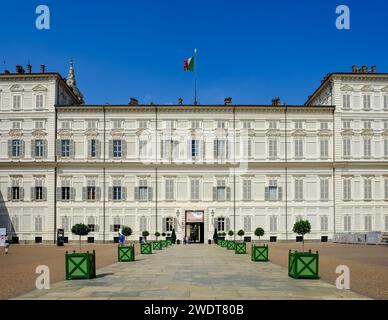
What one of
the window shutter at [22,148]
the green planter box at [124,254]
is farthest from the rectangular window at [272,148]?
the green planter box at [124,254]

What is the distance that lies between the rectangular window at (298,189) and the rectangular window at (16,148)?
103ft

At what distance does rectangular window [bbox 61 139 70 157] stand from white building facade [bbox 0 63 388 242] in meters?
0.23

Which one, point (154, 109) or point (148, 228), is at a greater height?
point (154, 109)

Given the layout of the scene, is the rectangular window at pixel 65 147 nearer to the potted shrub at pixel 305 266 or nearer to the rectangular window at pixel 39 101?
the rectangular window at pixel 39 101

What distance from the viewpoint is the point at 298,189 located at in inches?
2397

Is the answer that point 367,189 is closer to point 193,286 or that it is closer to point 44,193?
point 44,193

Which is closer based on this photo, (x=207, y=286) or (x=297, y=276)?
(x=207, y=286)

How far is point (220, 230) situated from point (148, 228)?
26.7ft

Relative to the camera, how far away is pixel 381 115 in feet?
199

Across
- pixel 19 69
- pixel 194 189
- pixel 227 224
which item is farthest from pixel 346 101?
pixel 19 69

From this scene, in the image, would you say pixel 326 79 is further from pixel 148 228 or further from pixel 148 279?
pixel 148 279
